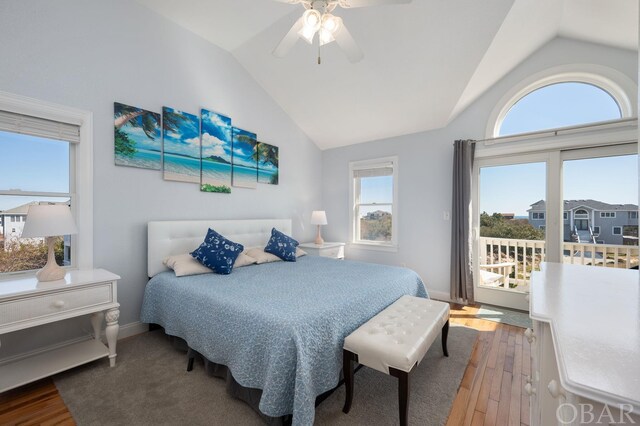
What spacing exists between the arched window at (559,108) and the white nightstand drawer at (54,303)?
4650 millimetres

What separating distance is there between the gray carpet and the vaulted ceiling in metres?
3.04

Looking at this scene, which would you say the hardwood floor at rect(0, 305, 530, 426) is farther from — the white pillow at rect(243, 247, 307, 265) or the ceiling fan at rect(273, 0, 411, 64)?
the ceiling fan at rect(273, 0, 411, 64)

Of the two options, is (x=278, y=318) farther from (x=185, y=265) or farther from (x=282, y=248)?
(x=282, y=248)

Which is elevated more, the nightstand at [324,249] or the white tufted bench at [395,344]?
the nightstand at [324,249]

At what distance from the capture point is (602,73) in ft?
9.41

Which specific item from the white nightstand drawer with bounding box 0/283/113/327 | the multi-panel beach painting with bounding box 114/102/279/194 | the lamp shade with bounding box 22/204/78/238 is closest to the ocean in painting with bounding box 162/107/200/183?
the multi-panel beach painting with bounding box 114/102/279/194

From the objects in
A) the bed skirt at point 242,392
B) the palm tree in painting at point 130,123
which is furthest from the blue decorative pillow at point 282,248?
the palm tree in painting at point 130,123

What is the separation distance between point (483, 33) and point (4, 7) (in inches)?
161

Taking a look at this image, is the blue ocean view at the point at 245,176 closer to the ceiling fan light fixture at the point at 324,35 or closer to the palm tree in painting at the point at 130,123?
the palm tree in painting at the point at 130,123

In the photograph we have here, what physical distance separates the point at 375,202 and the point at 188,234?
2.97m

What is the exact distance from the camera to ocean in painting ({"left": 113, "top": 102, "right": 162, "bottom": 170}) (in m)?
2.65

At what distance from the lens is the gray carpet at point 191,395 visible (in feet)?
5.45

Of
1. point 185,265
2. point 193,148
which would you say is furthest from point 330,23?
point 185,265

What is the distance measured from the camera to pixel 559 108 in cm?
318
